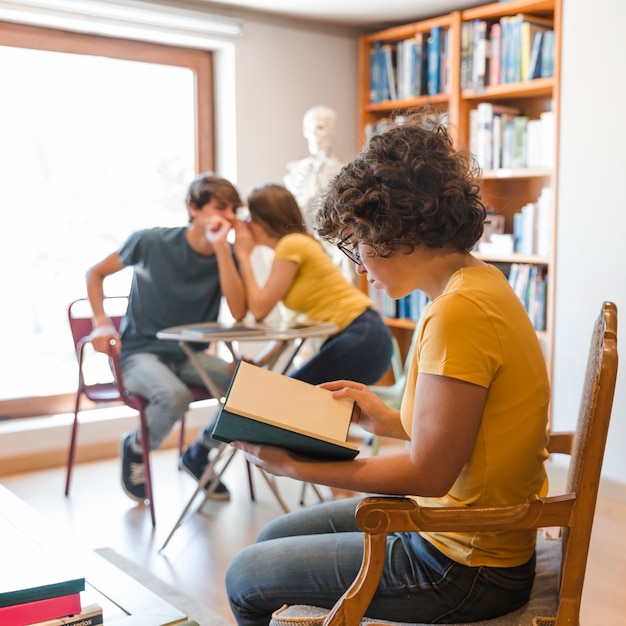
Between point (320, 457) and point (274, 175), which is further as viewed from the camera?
point (274, 175)

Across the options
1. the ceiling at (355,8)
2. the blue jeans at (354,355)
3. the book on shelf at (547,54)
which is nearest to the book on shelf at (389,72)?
the ceiling at (355,8)

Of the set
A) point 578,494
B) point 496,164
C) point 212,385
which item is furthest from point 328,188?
point 496,164

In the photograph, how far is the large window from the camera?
13.3 ft

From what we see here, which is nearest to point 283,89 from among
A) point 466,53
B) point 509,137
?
point 466,53

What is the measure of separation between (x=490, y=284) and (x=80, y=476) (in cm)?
→ 295

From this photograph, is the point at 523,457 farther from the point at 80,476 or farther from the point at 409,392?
the point at 80,476

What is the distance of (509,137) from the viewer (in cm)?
412

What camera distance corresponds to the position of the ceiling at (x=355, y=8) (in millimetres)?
4266

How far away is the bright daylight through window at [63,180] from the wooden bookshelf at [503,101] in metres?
1.22

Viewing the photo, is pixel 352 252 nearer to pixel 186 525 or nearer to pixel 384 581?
pixel 384 581

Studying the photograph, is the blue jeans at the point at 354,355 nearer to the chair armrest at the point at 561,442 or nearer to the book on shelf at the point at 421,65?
the chair armrest at the point at 561,442

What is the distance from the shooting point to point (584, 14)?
11.7 feet

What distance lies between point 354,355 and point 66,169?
76.7 inches

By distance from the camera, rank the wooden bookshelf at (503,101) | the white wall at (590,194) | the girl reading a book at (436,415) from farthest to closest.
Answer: the wooden bookshelf at (503,101), the white wall at (590,194), the girl reading a book at (436,415)
